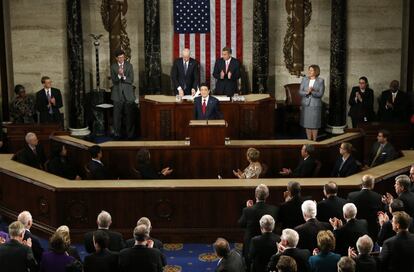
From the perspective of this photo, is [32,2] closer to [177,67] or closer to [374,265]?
[177,67]

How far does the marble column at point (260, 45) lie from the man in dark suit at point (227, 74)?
114cm

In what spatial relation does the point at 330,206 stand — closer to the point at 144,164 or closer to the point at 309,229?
the point at 309,229

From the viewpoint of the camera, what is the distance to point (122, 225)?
35.1ft

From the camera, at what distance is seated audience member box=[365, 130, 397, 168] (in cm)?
1210

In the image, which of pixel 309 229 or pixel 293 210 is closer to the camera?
pixel 309 229

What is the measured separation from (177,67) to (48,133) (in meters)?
3.45

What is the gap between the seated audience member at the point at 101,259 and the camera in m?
7.52

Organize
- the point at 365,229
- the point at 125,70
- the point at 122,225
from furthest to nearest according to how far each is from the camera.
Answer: the point at 125,70
the point at 122,225
the point at 365,229

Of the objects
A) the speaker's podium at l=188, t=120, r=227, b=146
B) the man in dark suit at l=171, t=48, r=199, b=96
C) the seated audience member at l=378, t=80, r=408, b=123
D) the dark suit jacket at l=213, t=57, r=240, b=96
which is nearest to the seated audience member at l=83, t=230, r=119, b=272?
the speaker's podium at l=188, t=120, r=227, b=146

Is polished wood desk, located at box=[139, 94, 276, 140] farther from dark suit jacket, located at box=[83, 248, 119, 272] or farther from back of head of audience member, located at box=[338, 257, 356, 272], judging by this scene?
back of head of audience member, located at box=[338, 257, 356, 272]

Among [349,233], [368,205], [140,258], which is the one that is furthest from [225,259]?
[368,205]

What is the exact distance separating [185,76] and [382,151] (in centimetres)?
529

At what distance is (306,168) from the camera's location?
11.5m

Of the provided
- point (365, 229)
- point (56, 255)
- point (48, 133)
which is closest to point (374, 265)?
point (365, 229)
